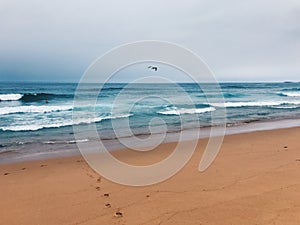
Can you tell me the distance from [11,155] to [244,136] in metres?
6.92

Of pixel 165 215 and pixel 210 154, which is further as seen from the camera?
pixel 210 154

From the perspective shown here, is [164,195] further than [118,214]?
Yes

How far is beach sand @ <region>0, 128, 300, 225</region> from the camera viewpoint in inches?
147

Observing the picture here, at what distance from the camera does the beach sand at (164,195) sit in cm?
372

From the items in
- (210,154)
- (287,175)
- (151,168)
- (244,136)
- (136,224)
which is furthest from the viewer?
(244,136)

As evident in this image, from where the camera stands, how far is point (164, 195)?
446cm

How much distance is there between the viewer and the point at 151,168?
6203 mm

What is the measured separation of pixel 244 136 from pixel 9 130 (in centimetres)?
879

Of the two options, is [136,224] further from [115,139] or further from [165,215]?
[115,139]

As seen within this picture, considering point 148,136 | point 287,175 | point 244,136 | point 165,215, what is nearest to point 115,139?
point 148,136

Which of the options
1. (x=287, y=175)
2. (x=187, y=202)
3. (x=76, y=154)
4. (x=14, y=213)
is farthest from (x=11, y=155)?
(x=287, y=175)

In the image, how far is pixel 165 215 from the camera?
378 cm

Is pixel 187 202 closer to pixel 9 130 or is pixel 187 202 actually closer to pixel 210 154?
pixel 210 154

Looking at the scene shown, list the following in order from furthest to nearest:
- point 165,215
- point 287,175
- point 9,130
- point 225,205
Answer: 1. point 9,130
2. point 287,175
3. point 225,205
4. point 165,215
